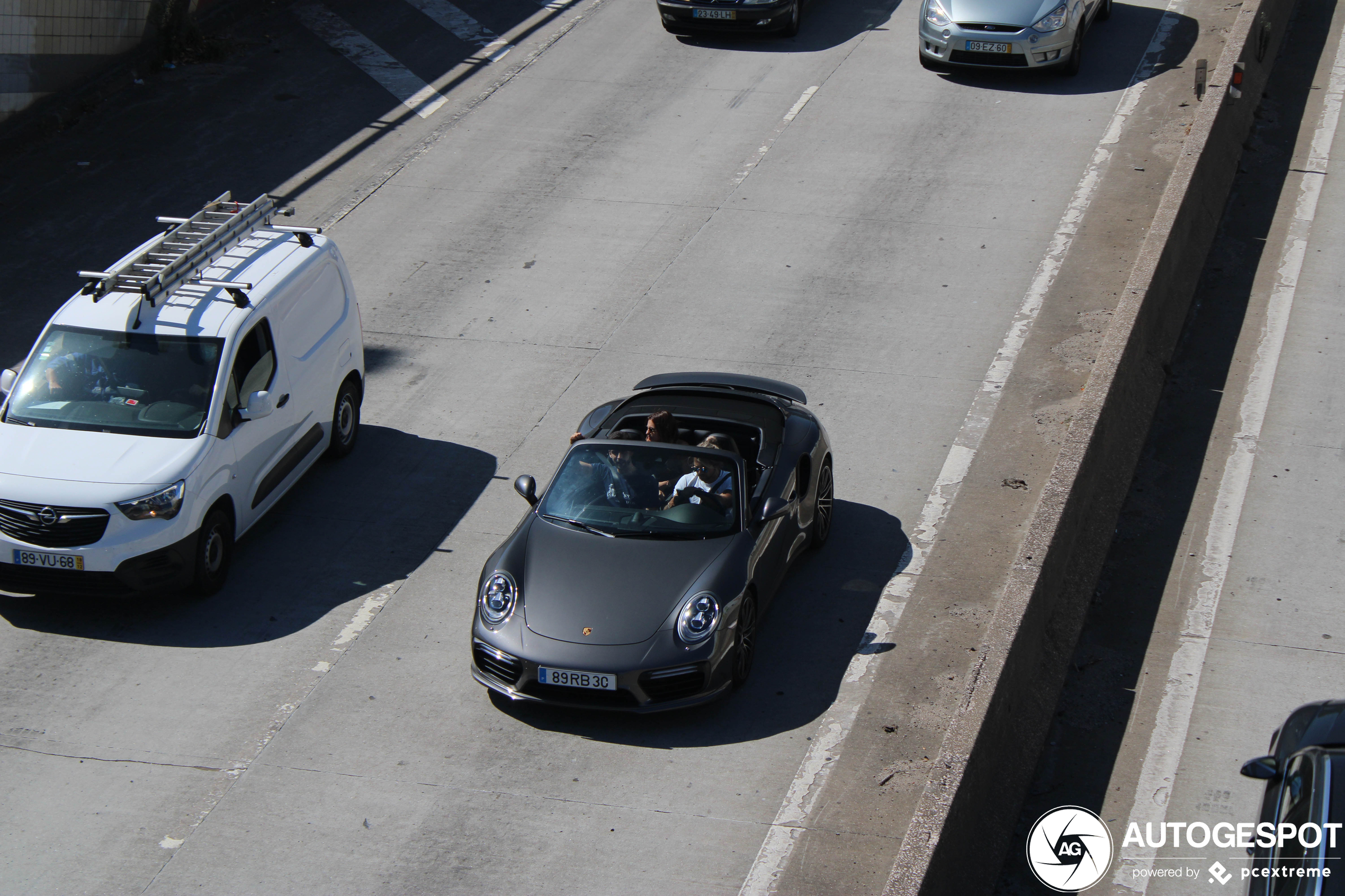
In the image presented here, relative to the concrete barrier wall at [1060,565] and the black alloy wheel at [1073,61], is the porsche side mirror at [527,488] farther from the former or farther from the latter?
the black alloy wheel at [1073,61]

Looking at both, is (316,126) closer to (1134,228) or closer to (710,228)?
(710,228)

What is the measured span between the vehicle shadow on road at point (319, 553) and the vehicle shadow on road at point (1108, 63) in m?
10.8

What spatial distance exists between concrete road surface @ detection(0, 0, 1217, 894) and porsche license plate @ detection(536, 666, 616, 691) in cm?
44

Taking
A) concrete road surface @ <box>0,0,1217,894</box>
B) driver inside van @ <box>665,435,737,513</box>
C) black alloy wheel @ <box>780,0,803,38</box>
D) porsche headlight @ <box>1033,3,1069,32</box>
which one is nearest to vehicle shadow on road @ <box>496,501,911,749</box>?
concrete road surface @ <box>0,0,1217,894</box>

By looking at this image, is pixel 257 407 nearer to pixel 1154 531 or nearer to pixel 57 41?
pixel 1154 531

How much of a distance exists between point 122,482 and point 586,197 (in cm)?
810

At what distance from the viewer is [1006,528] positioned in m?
10.8

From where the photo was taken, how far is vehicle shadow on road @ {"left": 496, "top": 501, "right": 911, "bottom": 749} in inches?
348

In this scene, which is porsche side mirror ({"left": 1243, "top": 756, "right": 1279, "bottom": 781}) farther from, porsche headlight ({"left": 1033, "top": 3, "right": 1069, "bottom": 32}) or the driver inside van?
porsche headlight ({"left": 1033, "top": 3, "right": 1069, "bottom": 32})

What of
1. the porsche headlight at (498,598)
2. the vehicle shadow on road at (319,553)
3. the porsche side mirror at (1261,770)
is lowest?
the vehicle shadow on road at (319,553)

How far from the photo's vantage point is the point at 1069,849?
26.0 ft

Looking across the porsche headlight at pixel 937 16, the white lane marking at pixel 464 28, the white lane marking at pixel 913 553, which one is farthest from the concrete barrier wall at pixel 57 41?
the porsche headlight at pixel 937 16

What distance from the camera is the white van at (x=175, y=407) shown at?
959 cm

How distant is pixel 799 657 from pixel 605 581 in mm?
1465
